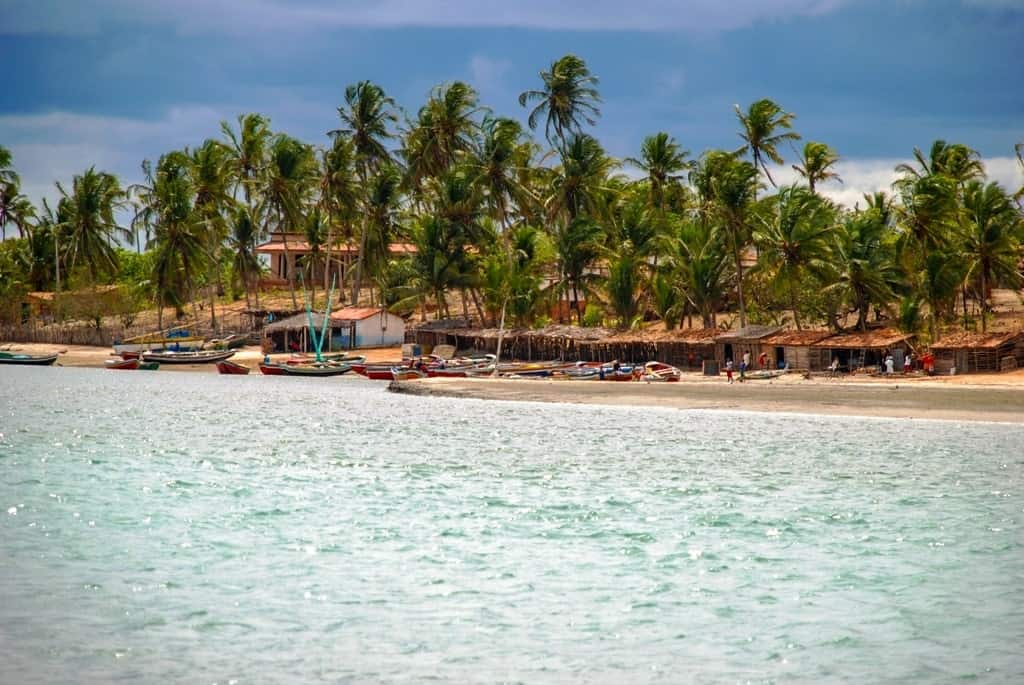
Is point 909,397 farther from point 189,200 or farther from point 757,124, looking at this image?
point 189,200

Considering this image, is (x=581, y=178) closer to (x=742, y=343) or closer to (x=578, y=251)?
(x=578, y=251)

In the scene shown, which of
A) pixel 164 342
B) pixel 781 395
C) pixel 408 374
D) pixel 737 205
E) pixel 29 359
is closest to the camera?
pixel 781 395

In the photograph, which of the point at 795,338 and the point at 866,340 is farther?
the point at 795,338

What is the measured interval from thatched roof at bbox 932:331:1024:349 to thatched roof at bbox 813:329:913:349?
205 centimetres

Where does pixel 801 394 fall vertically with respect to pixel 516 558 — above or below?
above

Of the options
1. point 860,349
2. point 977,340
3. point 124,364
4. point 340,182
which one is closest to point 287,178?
point 340,182

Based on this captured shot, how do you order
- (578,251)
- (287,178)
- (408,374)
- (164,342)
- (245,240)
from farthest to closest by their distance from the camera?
(245,240) → (287,178) → (164,342) → (578,251) → (408,374)

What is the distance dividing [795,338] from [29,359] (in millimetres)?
44139

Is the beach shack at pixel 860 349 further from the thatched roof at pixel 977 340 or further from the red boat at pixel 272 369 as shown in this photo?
the red boat at pixel 272 369

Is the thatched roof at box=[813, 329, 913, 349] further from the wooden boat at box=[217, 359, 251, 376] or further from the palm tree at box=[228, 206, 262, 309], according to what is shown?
the palm tree at box=[228, 206, 262, 309]

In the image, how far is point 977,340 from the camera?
44469mm

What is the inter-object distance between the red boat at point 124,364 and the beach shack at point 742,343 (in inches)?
1260

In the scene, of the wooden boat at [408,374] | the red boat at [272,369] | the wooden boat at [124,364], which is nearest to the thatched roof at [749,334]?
the wooden boat at [408,374]

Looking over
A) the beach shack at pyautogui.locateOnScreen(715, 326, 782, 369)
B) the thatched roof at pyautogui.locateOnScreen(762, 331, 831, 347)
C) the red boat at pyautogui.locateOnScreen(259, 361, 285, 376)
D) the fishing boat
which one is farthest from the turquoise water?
the fishing boat
